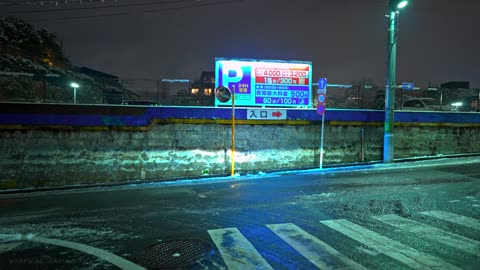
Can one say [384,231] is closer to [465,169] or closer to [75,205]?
[75,205]

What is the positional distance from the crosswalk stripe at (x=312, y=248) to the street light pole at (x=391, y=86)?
9.44m

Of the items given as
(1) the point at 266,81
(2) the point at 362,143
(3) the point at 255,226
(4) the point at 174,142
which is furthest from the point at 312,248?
(2) the point at 362,143

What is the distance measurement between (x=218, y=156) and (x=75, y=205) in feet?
20.3

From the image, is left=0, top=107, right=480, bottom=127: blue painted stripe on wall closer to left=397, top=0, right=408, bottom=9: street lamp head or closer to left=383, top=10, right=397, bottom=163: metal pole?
left=383, top=10, right=397, bottom=163: metal pole

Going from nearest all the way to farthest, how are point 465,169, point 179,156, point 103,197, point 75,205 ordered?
point 75,205, point 103,197, point 465,169, point 179,156

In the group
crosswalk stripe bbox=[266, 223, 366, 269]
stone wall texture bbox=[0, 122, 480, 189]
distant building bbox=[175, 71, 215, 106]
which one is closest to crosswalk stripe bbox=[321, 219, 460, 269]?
crosswalk stripe bbox=[266, 223, 366, 269]

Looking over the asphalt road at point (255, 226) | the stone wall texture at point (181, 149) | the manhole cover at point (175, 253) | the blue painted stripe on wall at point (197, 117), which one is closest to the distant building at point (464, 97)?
the blue painted stripe on wall at point (197, 117)

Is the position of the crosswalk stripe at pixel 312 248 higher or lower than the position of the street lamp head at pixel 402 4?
lower

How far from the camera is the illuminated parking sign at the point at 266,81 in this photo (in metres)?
15.1

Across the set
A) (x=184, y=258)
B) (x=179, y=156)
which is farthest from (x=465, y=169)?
(x=184, y=258)

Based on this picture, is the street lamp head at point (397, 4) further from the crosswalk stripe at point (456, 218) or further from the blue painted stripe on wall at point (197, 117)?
the crosswalk stripe at point (456, 218)

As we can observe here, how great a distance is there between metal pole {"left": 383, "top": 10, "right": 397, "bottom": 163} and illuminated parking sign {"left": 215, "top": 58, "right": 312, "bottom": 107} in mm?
3306

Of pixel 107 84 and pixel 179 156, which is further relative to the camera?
pixel 107 84

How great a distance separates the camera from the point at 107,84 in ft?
56.9
